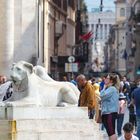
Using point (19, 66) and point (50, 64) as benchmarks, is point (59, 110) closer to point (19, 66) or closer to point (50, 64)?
point (19, 66)

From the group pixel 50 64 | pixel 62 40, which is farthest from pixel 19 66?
pixel 62 40

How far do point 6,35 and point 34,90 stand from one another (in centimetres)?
2192

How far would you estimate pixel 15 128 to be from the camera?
12.3m

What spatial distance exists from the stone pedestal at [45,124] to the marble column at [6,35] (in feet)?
69.4

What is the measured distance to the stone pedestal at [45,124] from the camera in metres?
12.3

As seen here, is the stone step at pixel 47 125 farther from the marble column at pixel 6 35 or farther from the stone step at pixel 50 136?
the marble column at pixel 6 35

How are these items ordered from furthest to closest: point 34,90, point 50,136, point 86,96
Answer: point 86,96 → point 34,90 → point 50,136

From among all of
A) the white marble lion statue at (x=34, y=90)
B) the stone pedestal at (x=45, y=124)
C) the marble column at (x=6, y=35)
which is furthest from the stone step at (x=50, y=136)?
the marble column at (x=6, y=35)

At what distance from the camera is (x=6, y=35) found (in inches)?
1372

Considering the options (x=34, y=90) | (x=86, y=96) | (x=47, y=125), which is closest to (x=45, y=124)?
(x=47, y=125)

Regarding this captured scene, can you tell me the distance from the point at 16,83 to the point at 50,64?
44694mm

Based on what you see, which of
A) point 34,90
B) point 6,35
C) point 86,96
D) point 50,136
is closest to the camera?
point 50,136

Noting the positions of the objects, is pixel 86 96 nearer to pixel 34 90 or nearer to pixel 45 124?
pixel 34 90

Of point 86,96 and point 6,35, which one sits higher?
point 6,35
